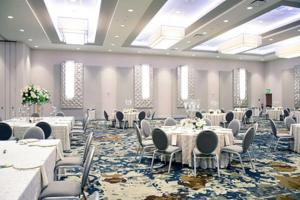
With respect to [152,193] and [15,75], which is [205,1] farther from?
[15,75]

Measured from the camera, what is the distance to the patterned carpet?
3.96m

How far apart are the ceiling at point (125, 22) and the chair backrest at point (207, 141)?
14.4 ft

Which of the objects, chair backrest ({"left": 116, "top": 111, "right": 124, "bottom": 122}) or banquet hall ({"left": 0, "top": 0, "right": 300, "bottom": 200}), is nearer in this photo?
banquet hall ({"left": 0, "top": 0, "right": 300, "bottom": 200})

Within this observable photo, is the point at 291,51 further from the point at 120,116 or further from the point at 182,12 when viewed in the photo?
the point at 120,116

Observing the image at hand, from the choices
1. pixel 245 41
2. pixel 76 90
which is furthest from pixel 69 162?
pixel 76 90

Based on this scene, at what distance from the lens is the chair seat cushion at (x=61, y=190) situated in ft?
8.67

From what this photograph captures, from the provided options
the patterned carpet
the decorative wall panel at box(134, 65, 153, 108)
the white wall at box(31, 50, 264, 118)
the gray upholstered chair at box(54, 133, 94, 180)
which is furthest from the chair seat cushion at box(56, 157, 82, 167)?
the decorative wall panel at box(134, 65, 153, 108)

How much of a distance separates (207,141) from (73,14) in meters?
7.42

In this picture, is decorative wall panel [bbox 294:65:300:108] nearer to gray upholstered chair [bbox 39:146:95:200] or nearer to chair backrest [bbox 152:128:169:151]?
chair backrest [bbox 152:128:169:151]

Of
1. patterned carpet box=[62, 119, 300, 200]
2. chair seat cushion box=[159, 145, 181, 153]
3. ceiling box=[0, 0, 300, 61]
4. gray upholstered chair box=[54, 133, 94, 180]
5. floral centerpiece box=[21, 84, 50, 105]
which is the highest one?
ceiling box=[0, 0, 300, 61]

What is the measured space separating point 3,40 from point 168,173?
35.8 ft

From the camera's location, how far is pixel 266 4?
7719 mm

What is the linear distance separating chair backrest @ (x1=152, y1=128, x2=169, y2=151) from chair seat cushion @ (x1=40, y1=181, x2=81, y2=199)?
2.33m

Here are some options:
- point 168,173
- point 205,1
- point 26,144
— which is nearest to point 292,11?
point 205,1
